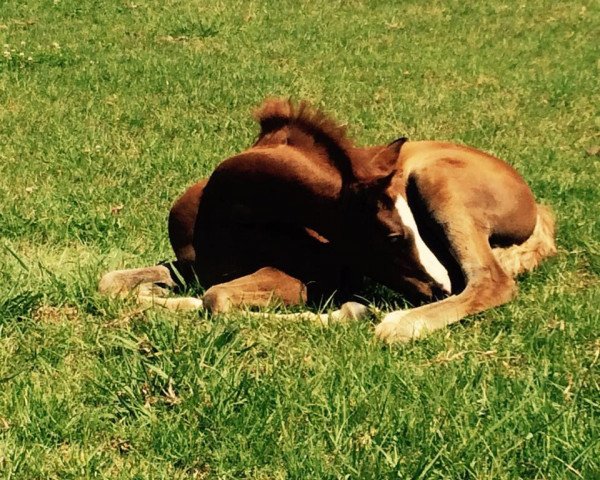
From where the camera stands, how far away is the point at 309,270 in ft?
14.4

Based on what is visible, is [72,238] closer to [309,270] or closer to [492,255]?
[309,270]

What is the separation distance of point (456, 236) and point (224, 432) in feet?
6.38

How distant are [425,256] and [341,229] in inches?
18.1

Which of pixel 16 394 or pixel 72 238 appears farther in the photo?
pixel 72 238

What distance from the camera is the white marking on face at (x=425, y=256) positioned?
4.11 m

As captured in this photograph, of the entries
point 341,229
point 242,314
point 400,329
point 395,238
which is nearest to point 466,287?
point 395,238

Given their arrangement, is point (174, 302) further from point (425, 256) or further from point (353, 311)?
point (425, 256)

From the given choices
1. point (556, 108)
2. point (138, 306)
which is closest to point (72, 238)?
point (138, 306)

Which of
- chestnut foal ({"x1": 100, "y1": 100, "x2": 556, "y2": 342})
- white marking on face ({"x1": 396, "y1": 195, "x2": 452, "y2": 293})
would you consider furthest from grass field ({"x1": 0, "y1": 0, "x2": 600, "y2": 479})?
white marking on face ({"x1": 396, "y1": 195, "x2": 452, "y2": 293})

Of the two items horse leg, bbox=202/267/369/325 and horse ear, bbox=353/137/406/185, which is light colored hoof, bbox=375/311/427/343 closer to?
horse leg, bbox=202/267/369/325

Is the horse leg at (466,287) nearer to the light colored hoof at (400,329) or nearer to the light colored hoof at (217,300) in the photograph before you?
the light colored hoof at (400,329)

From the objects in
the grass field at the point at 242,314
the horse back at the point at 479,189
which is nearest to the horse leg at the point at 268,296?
the grass field at the point at 242,314

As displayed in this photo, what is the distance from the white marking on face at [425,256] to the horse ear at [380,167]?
177mm

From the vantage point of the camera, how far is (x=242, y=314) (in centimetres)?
380
